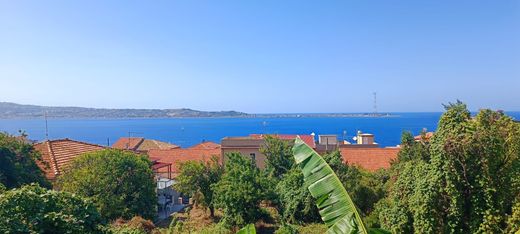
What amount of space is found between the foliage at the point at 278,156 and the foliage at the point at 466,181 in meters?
16.6

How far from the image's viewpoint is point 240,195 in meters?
18.3

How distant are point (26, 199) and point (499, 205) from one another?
1129 centimetres

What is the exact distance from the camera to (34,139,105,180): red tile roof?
67.3 ft

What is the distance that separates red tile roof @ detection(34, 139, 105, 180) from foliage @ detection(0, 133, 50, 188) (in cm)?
236

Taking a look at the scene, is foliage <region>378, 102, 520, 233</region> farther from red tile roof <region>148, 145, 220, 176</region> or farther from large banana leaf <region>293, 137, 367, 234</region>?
red tile roof <region>148, 145, 220, 176</region>

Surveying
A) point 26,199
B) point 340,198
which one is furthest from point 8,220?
point 340,198

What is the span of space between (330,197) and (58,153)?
2143cm

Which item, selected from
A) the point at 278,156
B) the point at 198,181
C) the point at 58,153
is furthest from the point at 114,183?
the point at 278,156

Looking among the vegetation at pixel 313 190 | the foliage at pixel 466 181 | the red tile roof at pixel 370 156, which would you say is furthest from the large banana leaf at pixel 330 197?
the red tile roof at pixel 370 156

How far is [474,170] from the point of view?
9.46m

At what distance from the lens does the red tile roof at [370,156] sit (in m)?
30.2

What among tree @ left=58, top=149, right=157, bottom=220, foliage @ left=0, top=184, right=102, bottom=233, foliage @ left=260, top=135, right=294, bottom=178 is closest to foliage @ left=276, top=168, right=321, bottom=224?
foliage @ left=260, top=135, right=294, bottom=178

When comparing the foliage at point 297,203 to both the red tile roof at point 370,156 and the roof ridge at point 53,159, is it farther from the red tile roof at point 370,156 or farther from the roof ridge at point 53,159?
the roof ridge at point 53,159

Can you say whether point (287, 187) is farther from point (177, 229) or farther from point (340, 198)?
point (340, 198)
